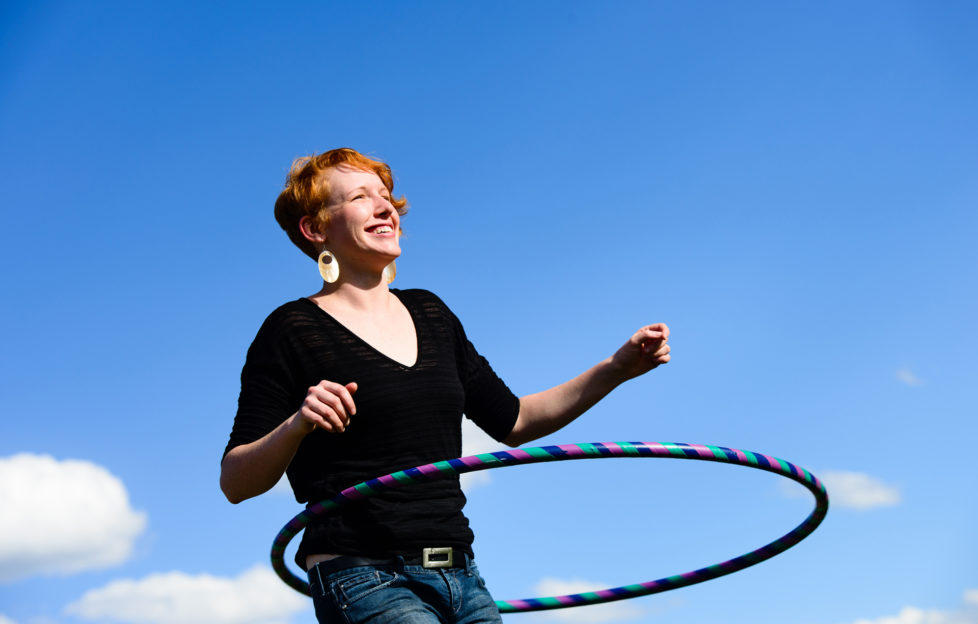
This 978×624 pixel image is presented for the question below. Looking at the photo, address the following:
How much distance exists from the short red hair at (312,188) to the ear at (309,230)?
0.06ft

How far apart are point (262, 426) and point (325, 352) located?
1.17ft

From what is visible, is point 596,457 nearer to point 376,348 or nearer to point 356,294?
point 376,348

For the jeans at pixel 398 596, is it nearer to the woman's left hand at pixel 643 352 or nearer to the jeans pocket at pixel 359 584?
the jeans pocket at pixel 359 584

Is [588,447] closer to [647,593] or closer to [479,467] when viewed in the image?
[479,467]

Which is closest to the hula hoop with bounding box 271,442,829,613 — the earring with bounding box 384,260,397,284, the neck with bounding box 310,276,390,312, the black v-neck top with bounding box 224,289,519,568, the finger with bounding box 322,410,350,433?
the black v-neck top with bounding box 224,289,519,568

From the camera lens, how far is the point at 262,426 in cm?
369

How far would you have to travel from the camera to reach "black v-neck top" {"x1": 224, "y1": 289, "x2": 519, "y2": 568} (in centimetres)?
351

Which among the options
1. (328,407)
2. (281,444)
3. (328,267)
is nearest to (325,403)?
(328,407)

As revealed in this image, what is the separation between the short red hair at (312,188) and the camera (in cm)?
423

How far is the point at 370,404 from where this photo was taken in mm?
3623

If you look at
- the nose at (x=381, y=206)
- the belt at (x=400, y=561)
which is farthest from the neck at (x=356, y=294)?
the belt at (x=400, y=561)

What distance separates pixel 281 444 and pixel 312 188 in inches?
50.5

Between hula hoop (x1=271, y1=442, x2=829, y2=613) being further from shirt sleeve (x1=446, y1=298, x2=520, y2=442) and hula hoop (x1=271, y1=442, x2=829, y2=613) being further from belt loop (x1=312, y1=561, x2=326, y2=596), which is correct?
shirt sleeve (x1=446, y1=298, x2=520, y2=442)

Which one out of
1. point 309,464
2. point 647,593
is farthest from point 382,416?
point 647,593
